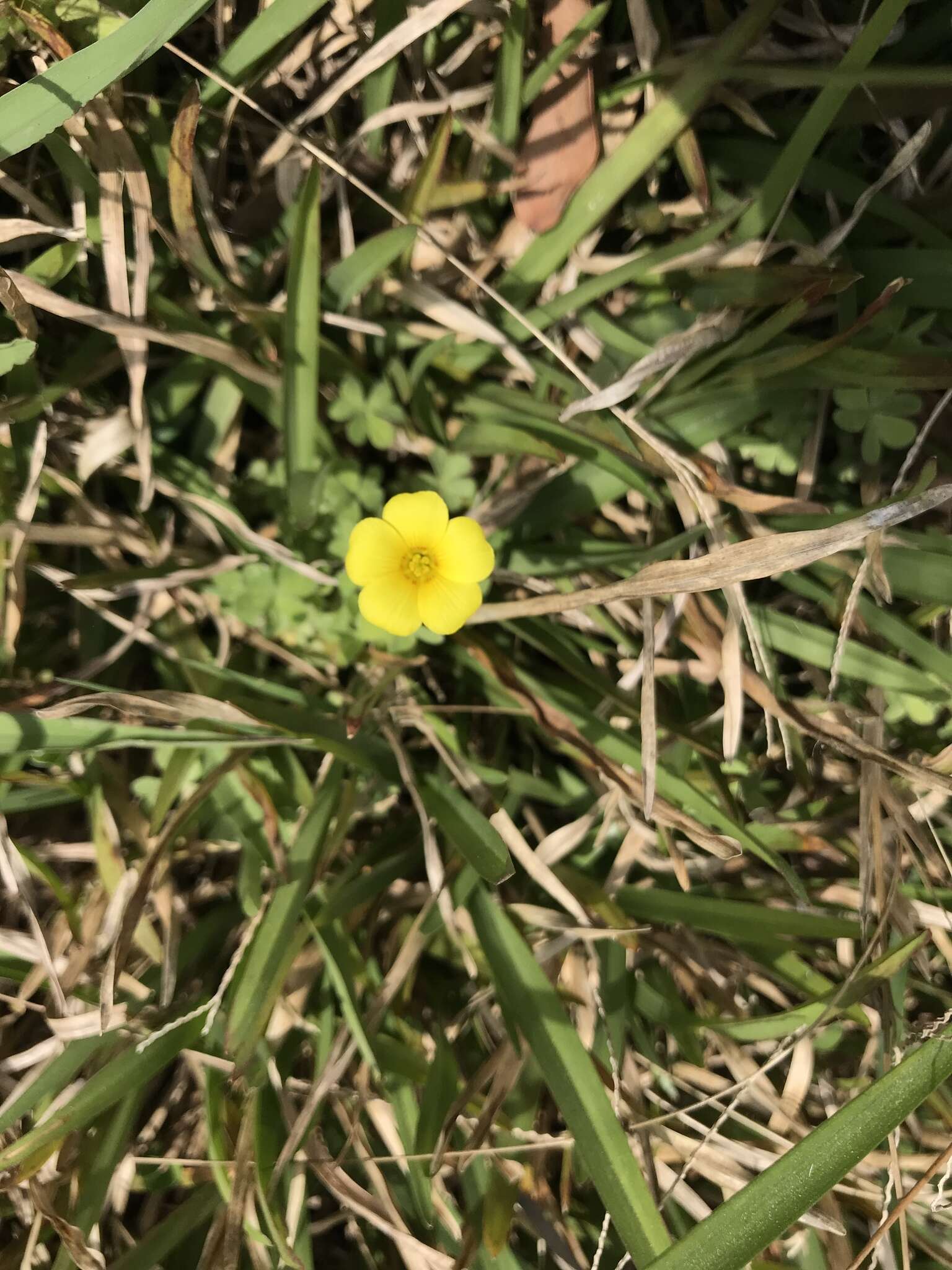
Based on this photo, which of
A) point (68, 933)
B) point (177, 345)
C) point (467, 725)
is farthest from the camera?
point (467, 725)

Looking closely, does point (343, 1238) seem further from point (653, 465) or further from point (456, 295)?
point (456, 295)

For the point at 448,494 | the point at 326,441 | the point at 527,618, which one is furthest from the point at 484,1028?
the point at 326,441

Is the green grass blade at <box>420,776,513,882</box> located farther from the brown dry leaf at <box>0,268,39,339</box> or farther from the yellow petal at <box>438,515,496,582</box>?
the brown dry leaf at <box>0,268,39,339</box>

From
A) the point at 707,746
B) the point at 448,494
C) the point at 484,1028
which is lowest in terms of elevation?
the point at 484,1028

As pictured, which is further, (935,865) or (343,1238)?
(343,1238)

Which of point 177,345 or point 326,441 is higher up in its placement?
point 177,345

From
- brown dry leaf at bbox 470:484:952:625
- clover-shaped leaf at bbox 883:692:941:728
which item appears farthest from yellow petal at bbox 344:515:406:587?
clover-shaped leaf at bbox 883:692:941:728

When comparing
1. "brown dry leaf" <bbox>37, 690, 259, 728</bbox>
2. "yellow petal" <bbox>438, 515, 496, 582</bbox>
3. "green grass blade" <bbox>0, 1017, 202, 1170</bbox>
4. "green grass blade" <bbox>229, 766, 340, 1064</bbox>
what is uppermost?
"yellow petal" <bbox>438, 515, 496, 582</bbox>
